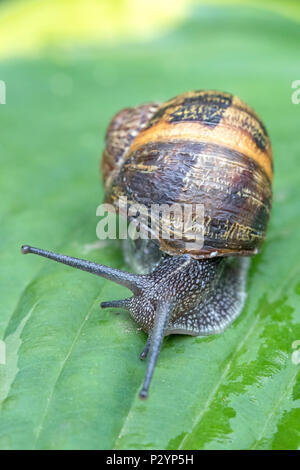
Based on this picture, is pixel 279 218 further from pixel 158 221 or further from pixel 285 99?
pixel 285 99

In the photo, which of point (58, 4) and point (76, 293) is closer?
point (76, 293)

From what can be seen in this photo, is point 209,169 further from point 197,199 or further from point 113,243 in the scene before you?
point 113,243

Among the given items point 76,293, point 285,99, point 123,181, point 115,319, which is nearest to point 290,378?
point 115,319

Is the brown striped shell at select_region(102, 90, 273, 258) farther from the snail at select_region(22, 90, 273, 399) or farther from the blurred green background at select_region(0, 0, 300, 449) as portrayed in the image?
the blurred green background at select_region(0, 0, 300, 449)

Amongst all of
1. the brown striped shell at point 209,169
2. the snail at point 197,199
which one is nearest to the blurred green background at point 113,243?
the snail at point 197,199

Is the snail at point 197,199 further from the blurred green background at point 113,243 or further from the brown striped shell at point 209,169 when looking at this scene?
the blurred green background at point 113,243

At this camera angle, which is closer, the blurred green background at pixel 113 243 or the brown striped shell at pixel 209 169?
the blurred green background at pixel 113 243

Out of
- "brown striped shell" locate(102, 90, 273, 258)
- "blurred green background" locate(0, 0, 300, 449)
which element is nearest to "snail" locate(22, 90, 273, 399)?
"brown striped shell" locate(102, 90, 273, 258)
